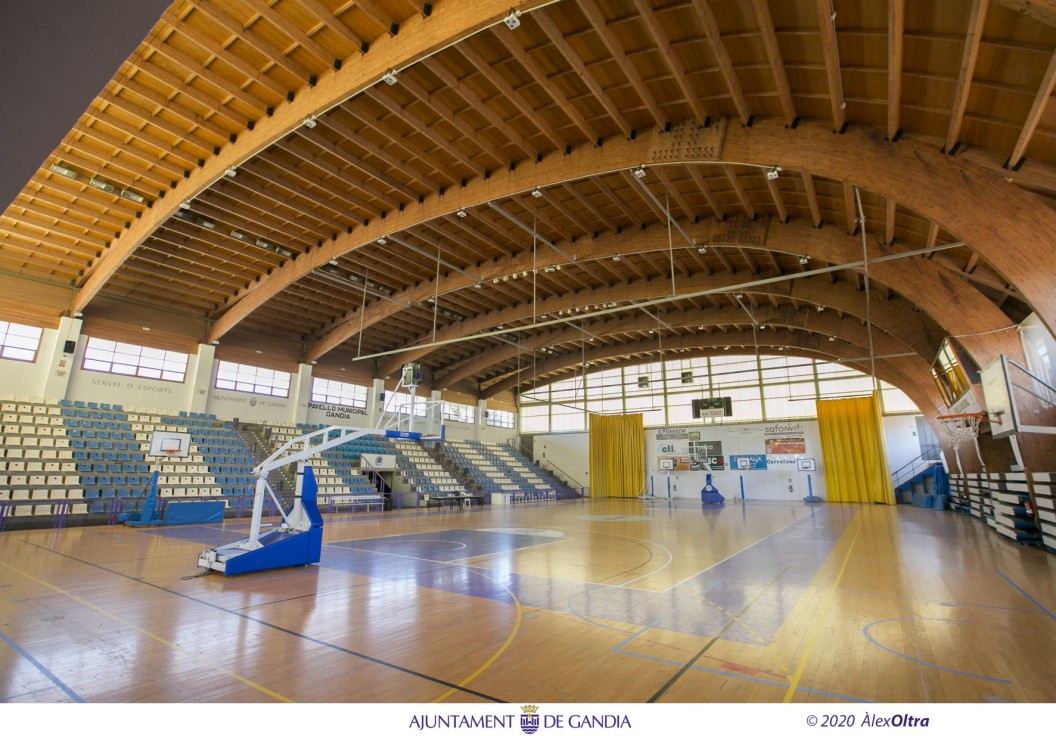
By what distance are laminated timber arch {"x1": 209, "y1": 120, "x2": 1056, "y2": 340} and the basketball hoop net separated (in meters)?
6.12

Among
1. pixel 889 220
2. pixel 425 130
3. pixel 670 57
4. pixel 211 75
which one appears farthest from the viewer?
pixel 889 220

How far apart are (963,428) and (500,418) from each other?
2478 cm

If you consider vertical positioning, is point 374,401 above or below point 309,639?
above

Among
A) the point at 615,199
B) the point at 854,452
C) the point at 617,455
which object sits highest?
the point at 615,199

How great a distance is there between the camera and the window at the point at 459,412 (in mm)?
30184

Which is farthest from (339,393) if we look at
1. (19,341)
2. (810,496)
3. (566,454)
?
(810,496)

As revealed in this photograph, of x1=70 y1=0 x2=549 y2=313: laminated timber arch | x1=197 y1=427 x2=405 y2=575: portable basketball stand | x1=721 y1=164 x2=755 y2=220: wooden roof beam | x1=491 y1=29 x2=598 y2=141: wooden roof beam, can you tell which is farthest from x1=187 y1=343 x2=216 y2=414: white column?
x1=721 y1=164 x2=755 y2=220: wooden roof beam

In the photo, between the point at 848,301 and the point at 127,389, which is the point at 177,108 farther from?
the point at 848,301

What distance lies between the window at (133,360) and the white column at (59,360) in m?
0.61

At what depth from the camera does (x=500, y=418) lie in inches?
1344

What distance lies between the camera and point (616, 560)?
27.6 ft

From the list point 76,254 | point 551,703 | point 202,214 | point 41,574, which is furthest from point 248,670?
point 76,254

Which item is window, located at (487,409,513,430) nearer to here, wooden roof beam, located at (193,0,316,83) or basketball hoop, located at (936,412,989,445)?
basketball hoop, located at (936,412,989,445)

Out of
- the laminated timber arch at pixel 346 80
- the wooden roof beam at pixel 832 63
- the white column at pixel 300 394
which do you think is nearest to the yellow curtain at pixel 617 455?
the white column at pixel 300 394
